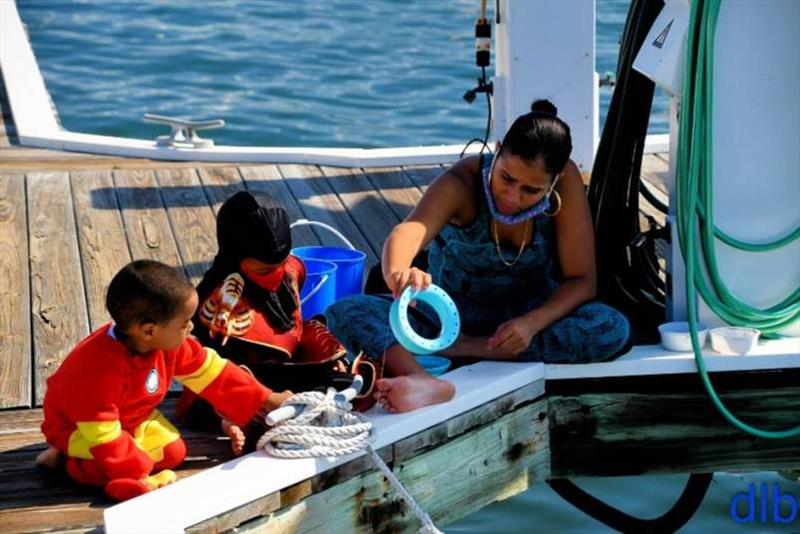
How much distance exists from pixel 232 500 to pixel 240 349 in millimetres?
588

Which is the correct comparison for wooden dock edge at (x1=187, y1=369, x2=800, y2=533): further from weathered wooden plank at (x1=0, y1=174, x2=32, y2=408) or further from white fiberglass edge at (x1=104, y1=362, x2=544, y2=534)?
weathered wooden plank at (x1=0, y1=174, x2=32, y2=408)

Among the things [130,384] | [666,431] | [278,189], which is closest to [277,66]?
[278,189]

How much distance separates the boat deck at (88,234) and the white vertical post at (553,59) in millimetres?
512

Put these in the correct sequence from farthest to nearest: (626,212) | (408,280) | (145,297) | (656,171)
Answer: (656,171) → (626,212) → (408,280) → (145,297)

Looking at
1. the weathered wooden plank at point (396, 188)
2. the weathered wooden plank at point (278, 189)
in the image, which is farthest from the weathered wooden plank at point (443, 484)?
the weathered wooden plank at point (396, 188)

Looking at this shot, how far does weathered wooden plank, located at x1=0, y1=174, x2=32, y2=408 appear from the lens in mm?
4289

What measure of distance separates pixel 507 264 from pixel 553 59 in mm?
1869

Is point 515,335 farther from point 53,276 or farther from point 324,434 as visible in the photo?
point 53,276

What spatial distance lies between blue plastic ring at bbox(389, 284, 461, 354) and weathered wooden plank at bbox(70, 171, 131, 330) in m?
1.36

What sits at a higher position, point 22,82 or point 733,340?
point 733,340

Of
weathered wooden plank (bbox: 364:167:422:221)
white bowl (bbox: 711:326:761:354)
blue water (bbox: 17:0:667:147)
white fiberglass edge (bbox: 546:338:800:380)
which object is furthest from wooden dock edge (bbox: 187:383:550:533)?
blue water (bbox: 17:0:667:147)

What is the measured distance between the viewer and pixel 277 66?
42.7 ft

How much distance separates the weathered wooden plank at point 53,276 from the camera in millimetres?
4578

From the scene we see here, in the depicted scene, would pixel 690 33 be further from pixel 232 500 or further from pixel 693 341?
pixel 232 500
